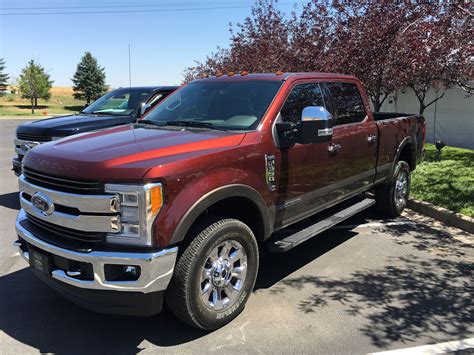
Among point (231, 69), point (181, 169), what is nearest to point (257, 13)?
point (231, 69)

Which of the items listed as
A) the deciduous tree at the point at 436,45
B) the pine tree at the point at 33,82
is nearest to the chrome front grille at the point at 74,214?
the deciduous tree at the point at 436,45

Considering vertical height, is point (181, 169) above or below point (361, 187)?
above

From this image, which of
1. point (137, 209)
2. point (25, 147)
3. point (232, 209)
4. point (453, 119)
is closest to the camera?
point (137, 209)

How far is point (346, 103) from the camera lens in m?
5.38

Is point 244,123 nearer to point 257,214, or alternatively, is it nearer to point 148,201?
point 257,214

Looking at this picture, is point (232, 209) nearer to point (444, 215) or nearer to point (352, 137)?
point (352, 137)

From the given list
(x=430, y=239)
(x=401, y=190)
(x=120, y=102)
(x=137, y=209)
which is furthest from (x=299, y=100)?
(x=120, y=102)

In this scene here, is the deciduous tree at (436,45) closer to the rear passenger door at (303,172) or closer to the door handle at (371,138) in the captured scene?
the door handle at (371,138)

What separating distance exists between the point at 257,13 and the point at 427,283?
41.9 ft

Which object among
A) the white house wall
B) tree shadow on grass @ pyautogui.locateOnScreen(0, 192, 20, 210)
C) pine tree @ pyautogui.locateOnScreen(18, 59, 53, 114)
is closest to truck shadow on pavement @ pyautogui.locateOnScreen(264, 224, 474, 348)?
tree shadow on grass @ pyautogui.locateOnScreen(0, 192, 20, 210)

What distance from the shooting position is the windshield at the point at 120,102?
27.6 feet

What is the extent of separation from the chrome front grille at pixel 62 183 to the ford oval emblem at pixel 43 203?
83 millimetres

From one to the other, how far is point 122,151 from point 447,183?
6509 mm

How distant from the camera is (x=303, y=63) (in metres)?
10.6
